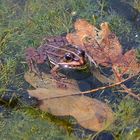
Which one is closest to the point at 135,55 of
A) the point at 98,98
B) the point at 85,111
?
the point at 98,98

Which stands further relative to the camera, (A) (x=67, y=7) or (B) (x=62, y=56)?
(A) (x=67, y=7)

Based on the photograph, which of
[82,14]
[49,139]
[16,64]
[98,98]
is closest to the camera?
[49,139]

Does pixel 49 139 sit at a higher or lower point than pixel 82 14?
lower

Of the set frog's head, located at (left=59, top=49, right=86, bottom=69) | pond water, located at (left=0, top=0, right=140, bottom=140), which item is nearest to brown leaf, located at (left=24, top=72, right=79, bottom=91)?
pond water, located at (left=0, top=0, right=140, bottom=140)

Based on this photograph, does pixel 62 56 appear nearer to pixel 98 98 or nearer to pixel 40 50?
pixel 40 50

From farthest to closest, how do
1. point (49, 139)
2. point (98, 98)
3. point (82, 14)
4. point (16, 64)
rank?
point (82, 14)
point (16, 64)
point (98, 98)
point (49, 139)

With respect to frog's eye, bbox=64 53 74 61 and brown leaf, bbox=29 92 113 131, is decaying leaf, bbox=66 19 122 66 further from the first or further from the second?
brown leaf, bbox=29 92 113 131

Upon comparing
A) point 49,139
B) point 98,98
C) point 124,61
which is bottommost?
point 49,139
